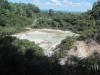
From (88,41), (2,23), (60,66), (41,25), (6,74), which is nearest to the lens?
(6,74)

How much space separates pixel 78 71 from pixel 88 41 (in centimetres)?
2079

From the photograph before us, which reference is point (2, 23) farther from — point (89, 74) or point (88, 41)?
point (89, 74)

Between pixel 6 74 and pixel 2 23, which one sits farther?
pixel 2 23

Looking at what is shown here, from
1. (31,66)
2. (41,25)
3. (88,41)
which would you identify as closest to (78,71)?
(31,66)

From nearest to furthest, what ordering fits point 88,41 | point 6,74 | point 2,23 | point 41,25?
point 6,74 → point 88,41 → point 2,23 → point 41,25

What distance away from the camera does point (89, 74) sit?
6.47 metres

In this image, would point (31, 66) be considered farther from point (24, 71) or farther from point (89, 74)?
point (89, 74)

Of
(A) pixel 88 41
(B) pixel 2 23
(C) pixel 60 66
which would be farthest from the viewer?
(B) pixel 2 23

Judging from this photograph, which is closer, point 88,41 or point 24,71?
point 24,71

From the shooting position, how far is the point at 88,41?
89.2ft

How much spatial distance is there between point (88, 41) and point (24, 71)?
2121 cm

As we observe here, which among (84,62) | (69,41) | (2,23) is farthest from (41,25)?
(84,62)

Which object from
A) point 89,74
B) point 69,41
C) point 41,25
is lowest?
point 41,25

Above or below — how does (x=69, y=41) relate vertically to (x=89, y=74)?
below
